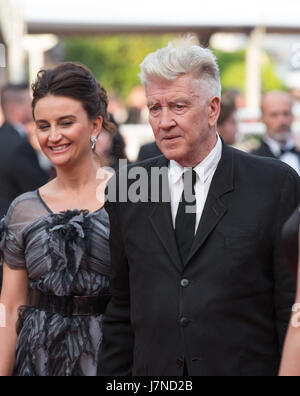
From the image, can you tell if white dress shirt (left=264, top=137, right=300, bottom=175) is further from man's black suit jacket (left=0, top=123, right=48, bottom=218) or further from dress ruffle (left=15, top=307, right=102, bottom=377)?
dress ruffle (left=15, top=307, right=102, bottom=377)

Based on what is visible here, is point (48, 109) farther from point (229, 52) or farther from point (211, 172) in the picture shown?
point (229, 52)

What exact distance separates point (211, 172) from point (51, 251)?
1019 millimetres

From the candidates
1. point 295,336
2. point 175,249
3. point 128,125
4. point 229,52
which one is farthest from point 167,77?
point 229,52

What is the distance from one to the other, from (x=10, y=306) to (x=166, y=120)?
1.36 metres

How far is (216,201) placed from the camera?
11.9ft

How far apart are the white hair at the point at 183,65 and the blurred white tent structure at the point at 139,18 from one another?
15.1 metres

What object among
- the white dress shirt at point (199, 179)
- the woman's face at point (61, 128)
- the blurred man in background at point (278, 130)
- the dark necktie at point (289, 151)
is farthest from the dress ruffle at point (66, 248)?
the dark necktie at point (289, 151)

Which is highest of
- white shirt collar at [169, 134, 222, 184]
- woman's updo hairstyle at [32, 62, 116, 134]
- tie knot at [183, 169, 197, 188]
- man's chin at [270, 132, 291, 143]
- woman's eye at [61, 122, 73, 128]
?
man's chin at [270, 132, 291, 143]

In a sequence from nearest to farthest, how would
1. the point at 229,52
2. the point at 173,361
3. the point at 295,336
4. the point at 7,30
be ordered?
the point at 295,336 < the point at 173,361 < the point at 7,30 < the point at 229,52

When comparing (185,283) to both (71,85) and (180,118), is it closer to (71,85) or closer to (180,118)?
(180,118)

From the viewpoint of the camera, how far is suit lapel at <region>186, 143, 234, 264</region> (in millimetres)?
3553

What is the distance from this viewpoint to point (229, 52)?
1665 inches

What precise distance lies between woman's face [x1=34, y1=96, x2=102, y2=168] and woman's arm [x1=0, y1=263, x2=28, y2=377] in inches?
22.5

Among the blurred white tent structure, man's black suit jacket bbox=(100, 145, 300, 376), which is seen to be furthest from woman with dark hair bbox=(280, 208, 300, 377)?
the blurred white tent structure
